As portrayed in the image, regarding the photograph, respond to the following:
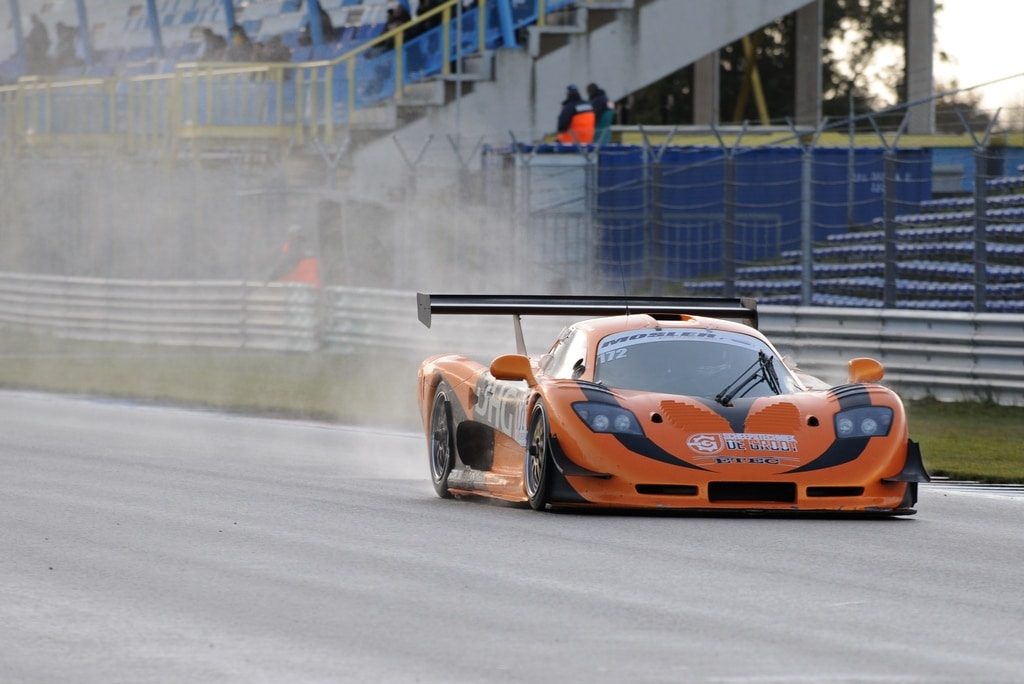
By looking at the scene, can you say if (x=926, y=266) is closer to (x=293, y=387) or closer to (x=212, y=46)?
(x=293, y=387)

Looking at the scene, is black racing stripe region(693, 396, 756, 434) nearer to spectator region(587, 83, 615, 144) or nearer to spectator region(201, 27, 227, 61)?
spectator region(587, 83, 615, 144)

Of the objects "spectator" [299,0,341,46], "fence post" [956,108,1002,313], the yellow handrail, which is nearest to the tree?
"spectator" [299,0,341,46]

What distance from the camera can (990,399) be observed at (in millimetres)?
17875

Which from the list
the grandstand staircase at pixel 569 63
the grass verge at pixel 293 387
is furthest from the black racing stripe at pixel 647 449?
the grandstand staircase at pixel 569 63

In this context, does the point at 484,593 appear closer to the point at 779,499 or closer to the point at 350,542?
the point at 350,542

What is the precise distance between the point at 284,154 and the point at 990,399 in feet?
54.9

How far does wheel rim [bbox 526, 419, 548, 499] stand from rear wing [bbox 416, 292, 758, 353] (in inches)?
54.5

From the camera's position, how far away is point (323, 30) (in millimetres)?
39000

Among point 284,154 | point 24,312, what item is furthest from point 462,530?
point 24,312

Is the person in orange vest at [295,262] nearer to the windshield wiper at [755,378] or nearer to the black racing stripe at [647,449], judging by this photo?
the windshield wiper at [755,378]

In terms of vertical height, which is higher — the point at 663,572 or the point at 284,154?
the point at 284,154

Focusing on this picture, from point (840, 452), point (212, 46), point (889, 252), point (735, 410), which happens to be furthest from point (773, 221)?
point (840, 452)

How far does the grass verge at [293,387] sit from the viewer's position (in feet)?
50.5

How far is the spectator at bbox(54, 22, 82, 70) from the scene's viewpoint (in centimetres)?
4544
